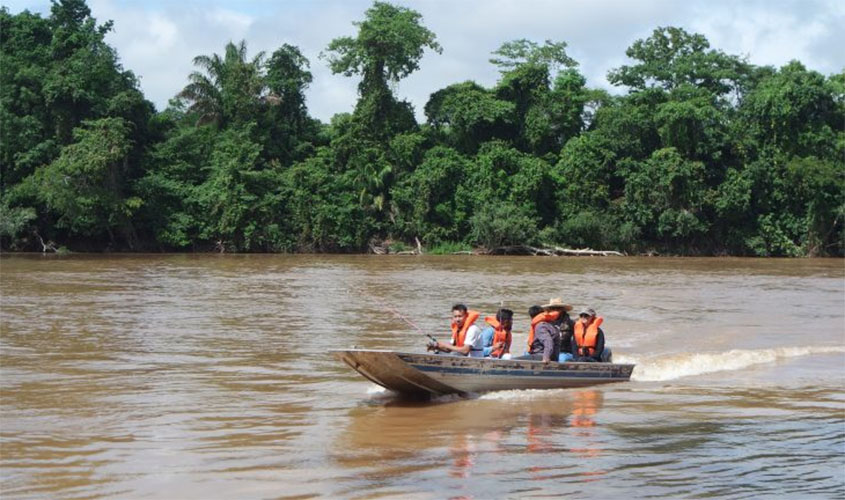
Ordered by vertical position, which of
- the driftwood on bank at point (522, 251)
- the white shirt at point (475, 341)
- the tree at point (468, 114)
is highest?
the tree at point (468, 114)

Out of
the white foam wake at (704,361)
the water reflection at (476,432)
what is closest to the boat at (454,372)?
the water reflection at (476,432)

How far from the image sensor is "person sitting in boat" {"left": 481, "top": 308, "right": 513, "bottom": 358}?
11227mm

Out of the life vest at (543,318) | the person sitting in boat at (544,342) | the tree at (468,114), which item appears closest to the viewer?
the person sitting in boat at (544,342)

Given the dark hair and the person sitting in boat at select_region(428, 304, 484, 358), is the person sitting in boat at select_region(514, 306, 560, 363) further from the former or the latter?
the person sitting in boat at select_region(428, 304, 484, 358)

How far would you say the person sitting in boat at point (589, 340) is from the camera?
470 inches

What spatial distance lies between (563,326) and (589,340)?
40 centimetres

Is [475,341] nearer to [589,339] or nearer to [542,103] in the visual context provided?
[589,339]

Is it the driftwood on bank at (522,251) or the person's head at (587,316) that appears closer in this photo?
the person's head at (587,316)

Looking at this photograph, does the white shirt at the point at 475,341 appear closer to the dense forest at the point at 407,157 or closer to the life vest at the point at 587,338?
the life vest at the point at 587,338

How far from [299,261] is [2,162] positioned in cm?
1391

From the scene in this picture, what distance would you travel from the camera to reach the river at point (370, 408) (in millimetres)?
7352

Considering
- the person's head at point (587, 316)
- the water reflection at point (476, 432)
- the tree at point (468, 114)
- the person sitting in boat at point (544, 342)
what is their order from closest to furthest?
the water reflection at point (476, 432) < the person sitting in boat at point (544, 342) < the person's head at point (587, 316) < the tree at point (468, 114)

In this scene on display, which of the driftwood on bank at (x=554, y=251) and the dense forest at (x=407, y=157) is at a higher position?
the dense forest at (x=407, y=157)

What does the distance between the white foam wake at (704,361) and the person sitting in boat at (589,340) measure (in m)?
1.10
